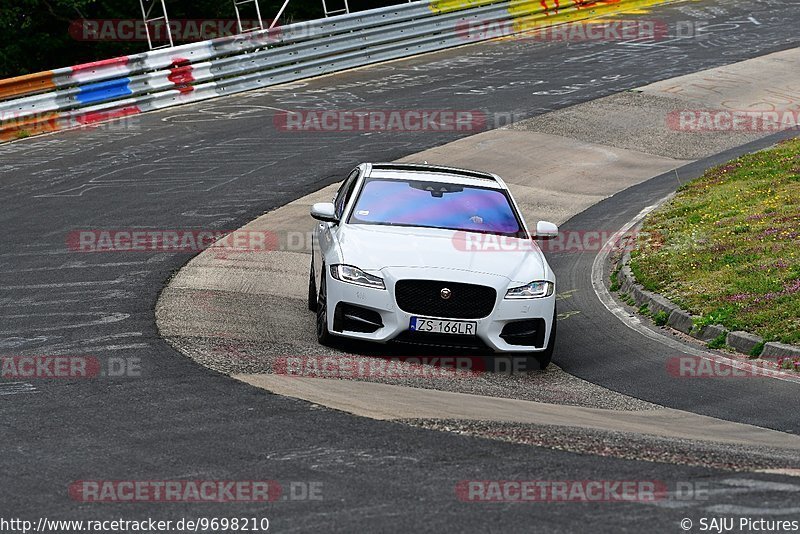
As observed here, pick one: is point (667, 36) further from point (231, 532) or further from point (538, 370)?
point (231, 532)

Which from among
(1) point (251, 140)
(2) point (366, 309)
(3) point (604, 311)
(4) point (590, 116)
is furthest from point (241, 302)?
(4) point (590, 116)

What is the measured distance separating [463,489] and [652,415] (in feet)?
10.5

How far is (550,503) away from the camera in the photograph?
6.58 meters

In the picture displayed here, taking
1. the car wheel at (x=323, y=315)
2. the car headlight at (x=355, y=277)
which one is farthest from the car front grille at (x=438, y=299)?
the car wheel at (x=323, y=315)

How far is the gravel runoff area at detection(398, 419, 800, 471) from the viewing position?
755cm
